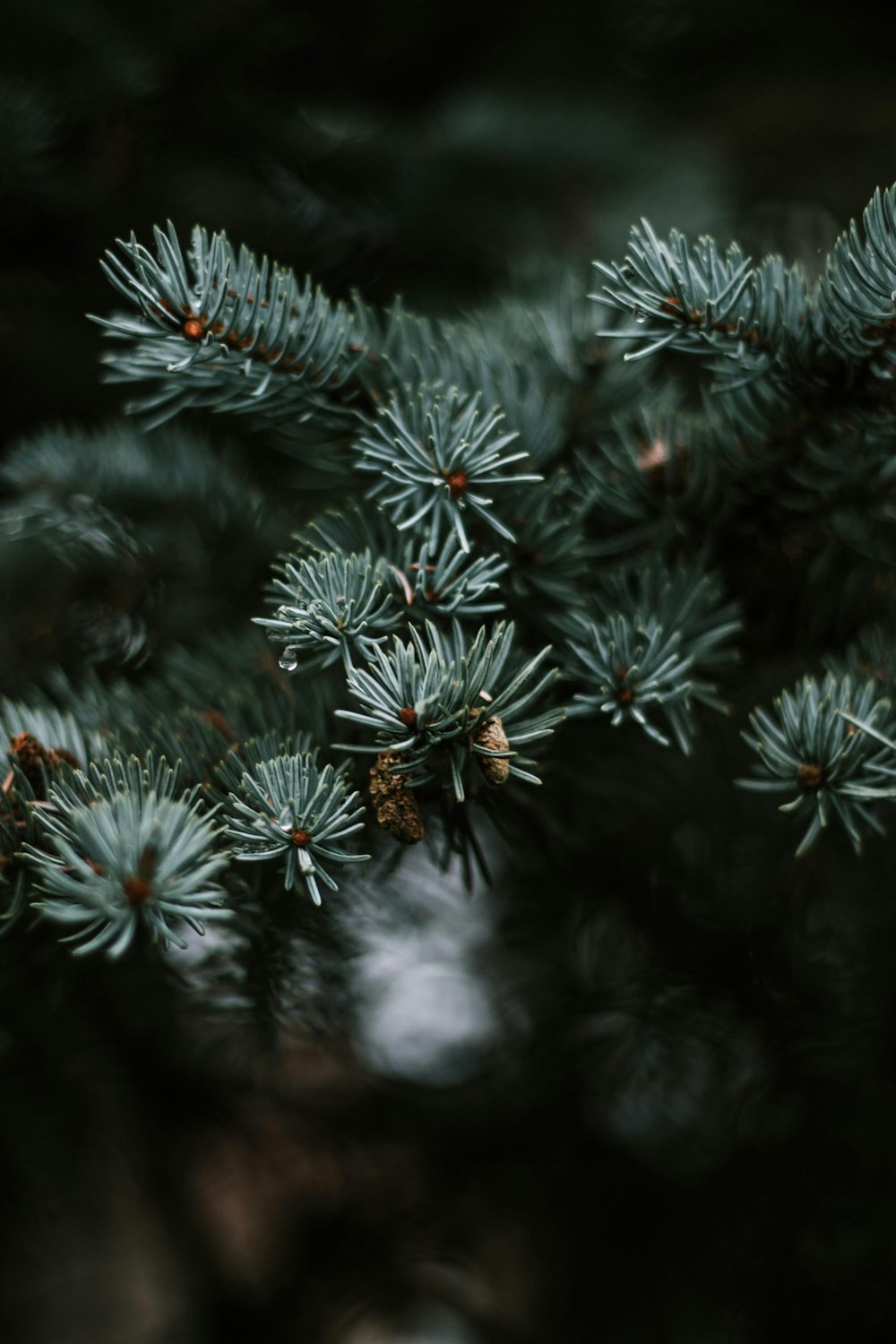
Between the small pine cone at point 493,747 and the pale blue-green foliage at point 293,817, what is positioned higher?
the small pine cone at point 493,747

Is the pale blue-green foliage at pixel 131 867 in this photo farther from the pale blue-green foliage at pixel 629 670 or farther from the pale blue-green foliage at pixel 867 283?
the pale blue-green foliage at pixel 867 283

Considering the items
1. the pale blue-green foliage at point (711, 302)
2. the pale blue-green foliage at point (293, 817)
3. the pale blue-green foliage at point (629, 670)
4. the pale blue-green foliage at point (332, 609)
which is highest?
the pale blue-green foliage at point (711, 302)

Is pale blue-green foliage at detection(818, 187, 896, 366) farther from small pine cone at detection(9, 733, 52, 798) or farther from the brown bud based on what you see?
small pine cone at detection(9, 733, 52, 798)

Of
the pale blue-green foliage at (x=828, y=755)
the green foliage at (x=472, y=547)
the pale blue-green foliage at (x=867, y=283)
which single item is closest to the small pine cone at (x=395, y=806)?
the green foliage at (x=472, y=547)

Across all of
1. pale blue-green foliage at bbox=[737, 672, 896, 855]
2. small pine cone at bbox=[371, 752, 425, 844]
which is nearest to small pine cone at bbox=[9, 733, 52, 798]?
small pine cone at bbox=[371, 752, 425, 844]

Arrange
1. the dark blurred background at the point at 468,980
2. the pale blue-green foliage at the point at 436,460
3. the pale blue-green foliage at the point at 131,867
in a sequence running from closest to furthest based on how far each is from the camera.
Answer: the pale blue-green foliage at the point at 131,867, the pale blue-green foliage at the point at 436,460, the dark blurred background at the point at 468,980

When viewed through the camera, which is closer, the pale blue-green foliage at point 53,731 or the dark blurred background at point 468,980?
the pale blue-green foliage at point 53,731

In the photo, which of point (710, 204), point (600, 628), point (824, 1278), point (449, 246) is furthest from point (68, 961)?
point (710, 204)
